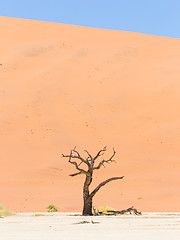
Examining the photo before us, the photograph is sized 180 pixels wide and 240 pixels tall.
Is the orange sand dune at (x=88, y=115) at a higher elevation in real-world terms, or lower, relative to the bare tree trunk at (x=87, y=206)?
higher

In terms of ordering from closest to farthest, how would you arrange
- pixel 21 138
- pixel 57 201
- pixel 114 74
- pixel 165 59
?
pixel 57 201, pixel 21 138, pixel 114 74, pixel 165 59

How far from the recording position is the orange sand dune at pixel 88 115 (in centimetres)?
2945

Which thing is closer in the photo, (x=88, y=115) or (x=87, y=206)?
(x=87, y=206)

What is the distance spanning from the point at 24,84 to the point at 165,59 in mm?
13200

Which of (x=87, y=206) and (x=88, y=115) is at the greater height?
(x=88, y=115)

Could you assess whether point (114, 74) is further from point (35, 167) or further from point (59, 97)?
point (35, 167)

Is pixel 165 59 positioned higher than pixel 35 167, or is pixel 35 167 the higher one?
pixel 165 59

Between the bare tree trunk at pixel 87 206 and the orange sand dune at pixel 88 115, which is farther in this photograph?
the orange sand dune at pixel 88 115

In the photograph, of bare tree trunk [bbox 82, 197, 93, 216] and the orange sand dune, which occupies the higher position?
the orange sand dune

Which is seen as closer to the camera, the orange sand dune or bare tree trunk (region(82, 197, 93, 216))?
bare tree trunk (region(82, 197, 93, 216))

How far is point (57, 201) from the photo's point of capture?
27219 millimetres

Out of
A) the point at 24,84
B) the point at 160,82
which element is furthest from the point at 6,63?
the point at 160,82

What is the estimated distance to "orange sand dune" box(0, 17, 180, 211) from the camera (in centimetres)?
2945

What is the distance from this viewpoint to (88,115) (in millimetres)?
40156
